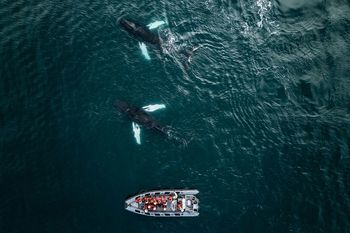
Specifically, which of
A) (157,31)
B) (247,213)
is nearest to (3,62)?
(157,31)

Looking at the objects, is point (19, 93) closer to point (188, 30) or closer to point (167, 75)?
point (167, 75)

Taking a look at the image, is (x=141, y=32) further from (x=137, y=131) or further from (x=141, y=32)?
(x=137, y=131)

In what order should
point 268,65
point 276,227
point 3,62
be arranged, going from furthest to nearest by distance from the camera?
point 268,65
point 3,62
point 276,227

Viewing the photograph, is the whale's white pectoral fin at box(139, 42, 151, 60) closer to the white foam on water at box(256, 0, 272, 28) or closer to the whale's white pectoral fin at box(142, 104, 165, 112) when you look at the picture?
the whale's white pectoral fin at box(142, 104, 165, 112)

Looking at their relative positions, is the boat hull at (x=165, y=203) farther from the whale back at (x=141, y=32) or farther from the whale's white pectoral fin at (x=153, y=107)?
the whale back at (x=141, y=32)

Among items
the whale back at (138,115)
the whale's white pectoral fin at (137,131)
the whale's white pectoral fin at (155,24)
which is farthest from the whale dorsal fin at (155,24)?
the whale's white pectoral fin at (137,131)
